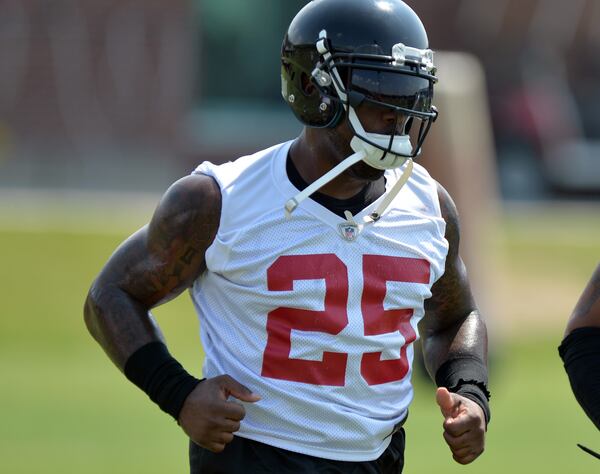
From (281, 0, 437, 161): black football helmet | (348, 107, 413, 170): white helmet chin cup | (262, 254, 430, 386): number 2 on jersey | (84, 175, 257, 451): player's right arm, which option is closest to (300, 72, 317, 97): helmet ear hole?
(281, 0, 437, 161): black football helmet

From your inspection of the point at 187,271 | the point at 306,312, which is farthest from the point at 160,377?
the point at 306,312

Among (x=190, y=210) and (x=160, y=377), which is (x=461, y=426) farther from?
(x=190, y=210)

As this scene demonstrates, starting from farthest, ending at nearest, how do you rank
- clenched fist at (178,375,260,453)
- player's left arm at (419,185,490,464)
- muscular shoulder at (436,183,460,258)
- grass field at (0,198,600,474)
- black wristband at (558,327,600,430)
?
1. grass field at (0,198,600,474)
2. muscular shoulder at (436,183,460,258)
3. player's left arm at (419,185,490,464)
4. black wristband at (558,327,600,430)
5. clenched fist at (178,375,260,453)

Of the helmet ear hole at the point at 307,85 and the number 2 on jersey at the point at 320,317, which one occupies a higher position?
the helmet ear hole at the point at 307,85

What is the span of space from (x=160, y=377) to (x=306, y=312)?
0.51 m

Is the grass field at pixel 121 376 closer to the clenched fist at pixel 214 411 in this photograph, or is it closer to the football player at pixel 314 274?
the football player at pixel 314 274

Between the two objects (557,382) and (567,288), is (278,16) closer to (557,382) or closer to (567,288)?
(567,288)

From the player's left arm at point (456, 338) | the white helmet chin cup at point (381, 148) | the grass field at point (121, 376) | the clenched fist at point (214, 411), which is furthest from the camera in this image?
the grass field at point (121, 376)

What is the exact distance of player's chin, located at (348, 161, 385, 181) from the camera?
15.1 feet

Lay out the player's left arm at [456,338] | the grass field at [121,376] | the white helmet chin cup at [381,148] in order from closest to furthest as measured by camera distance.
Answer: the white helmet chin cup at [381,148]
the player's left arm at [456,338]
the grass field at [121,376]

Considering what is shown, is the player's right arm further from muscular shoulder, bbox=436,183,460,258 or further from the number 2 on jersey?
muscular shoulder, bbox=436,183,460,258

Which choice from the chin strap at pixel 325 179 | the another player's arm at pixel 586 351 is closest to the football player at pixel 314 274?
the chin strap at pixel 325 179

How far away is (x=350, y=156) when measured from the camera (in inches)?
180

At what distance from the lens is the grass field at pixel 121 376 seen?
1014cm
